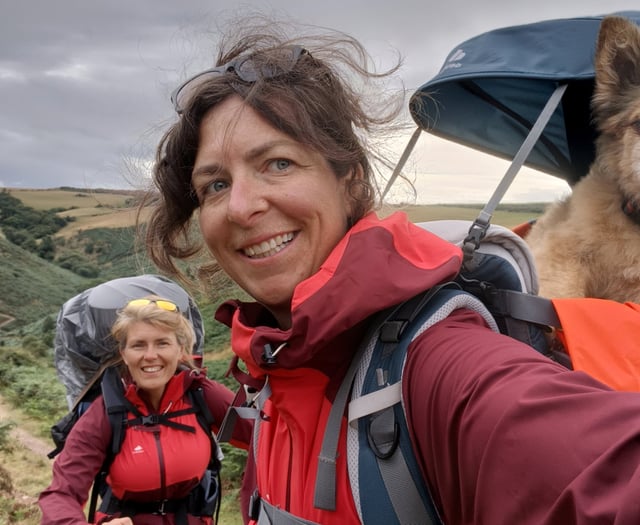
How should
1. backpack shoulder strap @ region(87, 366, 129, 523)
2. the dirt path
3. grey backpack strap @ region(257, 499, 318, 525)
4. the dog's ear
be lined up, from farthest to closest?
the dirt path < backpack shoulder strap @ region(87, 366, 129, 523) < the dog's ear < grey backpack strap @ region(257, 499, 318, 525)

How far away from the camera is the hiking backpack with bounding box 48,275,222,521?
4.12 m

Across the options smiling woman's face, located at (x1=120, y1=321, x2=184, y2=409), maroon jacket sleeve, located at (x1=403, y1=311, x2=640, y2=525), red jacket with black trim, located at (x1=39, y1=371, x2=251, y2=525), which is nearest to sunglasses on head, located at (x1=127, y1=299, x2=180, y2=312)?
smiling woman's face, located at (x1=120, y1=321, x2=184, y2=409)

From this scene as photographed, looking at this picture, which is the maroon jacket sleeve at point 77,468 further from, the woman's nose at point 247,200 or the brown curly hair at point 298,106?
the woman's nose at point 247,200

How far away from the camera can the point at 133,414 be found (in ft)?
13.7

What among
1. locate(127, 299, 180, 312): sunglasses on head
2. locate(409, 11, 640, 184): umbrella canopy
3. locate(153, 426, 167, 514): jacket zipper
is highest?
locate(409, 11, 640, 184): umbrella canopy

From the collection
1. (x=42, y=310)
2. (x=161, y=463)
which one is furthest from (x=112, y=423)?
(x=42, y=310)

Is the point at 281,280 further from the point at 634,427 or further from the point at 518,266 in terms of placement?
the point at 634,427

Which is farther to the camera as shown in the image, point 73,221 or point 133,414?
point 73,221

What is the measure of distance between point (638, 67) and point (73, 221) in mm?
57344

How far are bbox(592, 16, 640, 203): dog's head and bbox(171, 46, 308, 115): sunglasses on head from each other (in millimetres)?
1170

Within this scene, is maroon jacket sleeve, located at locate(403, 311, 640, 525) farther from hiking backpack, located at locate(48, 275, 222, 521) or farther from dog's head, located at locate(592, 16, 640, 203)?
hiking backpack, located at locate(48, 275, 222, 521)

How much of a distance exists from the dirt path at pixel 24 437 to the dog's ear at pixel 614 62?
14.2 metres

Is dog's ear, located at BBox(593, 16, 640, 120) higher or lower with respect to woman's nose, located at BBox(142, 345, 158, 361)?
higher

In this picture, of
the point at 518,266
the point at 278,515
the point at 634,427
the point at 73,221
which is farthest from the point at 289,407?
the point at 73,221
